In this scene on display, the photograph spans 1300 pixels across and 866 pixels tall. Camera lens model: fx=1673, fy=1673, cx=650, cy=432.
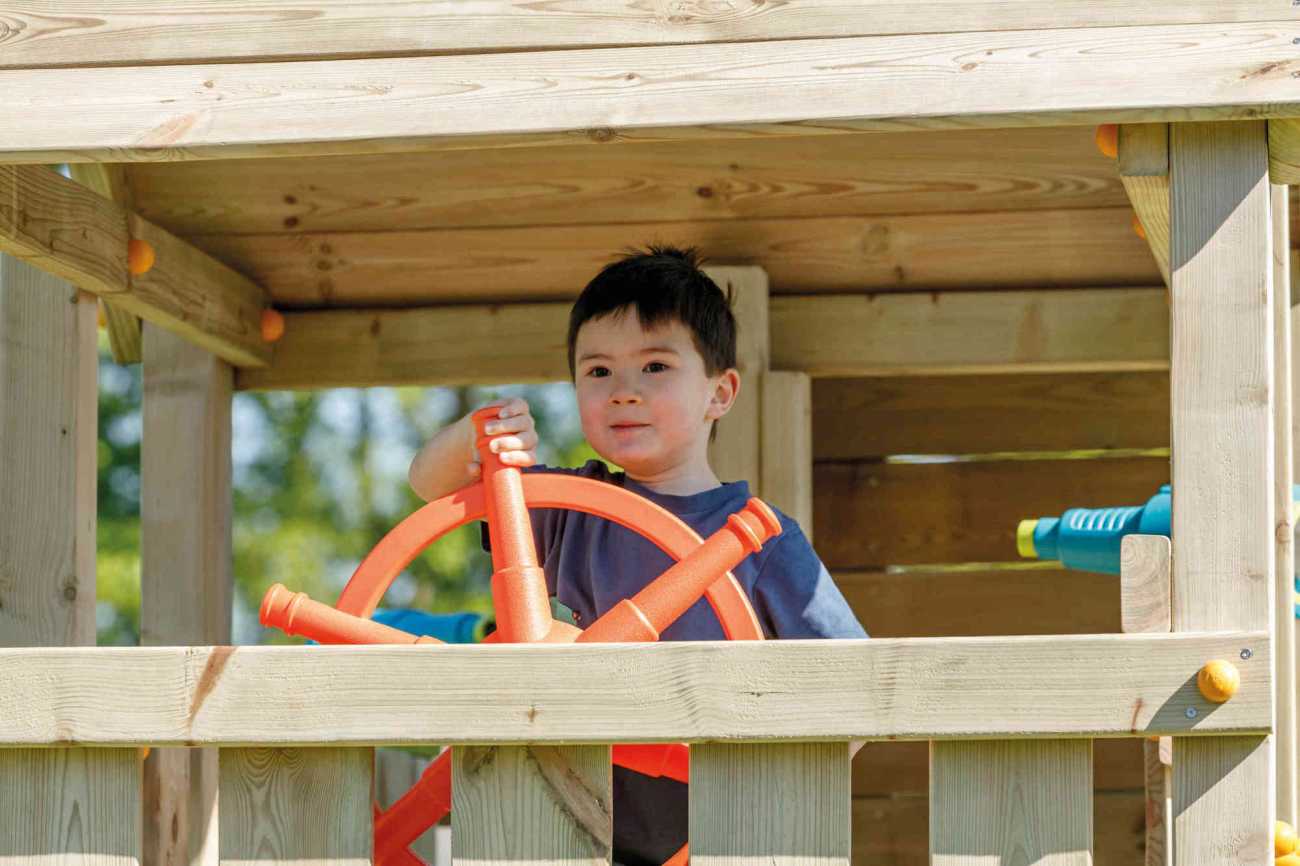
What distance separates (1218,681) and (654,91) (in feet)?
2.65

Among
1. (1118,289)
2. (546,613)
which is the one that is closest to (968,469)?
(1118,289)

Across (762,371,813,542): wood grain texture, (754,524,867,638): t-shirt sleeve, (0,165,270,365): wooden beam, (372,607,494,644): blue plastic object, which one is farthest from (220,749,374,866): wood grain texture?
(372,607,494,644): blue plastic object

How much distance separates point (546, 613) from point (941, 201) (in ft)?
4.62

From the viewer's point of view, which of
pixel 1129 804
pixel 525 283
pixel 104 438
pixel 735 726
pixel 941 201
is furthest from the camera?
pixel 104 438

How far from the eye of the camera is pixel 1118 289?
3068 mm

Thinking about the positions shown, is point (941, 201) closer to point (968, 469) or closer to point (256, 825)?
point (968, 469)

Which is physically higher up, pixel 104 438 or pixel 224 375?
pixel 104 438

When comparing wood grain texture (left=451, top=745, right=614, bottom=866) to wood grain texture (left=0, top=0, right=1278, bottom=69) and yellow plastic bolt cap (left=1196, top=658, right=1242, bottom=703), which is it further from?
wood grain texture (left=0, top=0, right=1278, bottom=69)

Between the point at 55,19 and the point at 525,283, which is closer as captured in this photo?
the point at 55,19

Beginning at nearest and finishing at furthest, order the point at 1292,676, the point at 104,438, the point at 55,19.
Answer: the point at 55,19 < the point at 1292,676 < the point at 104,438

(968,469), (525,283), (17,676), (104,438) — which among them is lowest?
(17,676)

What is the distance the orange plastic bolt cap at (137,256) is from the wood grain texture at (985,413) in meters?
1.58

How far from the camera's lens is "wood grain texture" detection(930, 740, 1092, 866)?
166 centimetres

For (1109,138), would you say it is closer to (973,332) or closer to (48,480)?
(973,332)
